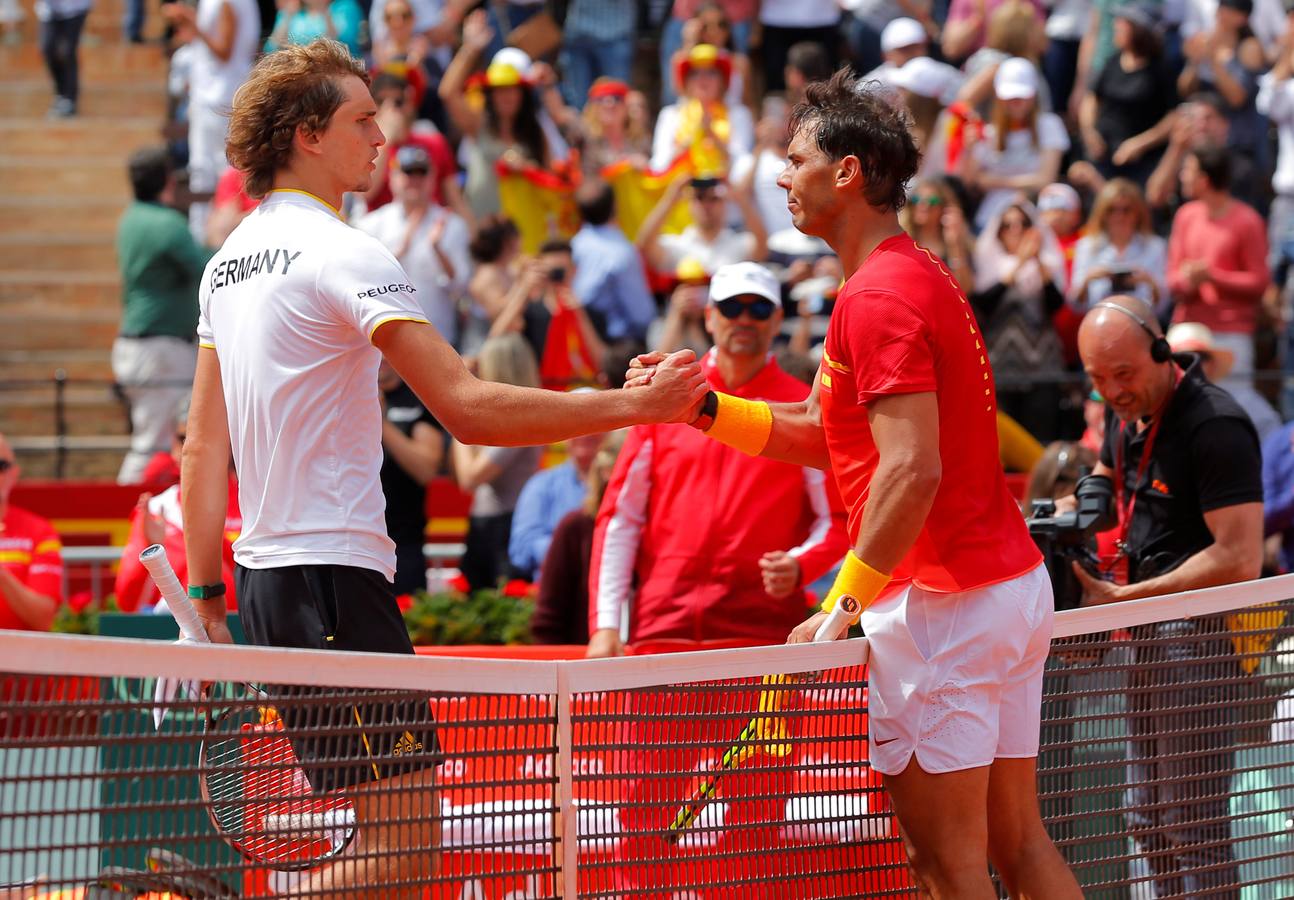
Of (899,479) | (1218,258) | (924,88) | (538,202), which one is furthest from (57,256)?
(899,479)

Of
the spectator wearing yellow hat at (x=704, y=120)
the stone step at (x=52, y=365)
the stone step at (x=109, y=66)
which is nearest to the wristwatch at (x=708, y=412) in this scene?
the spectator wearing yellow hat at (x=704, y=120)

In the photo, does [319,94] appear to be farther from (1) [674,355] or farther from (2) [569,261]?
(2) [569,261]

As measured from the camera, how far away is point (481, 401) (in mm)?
4176

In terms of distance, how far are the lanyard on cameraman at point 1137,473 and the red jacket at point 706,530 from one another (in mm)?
939

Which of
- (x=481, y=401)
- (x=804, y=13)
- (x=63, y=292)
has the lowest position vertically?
(x=63, y=292)

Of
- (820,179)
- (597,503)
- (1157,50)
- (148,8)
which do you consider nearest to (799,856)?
(820,179)

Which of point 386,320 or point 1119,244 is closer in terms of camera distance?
point 386,320

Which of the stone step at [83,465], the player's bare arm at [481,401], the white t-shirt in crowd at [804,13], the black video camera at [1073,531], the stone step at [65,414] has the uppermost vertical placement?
the white t-shirt in crowd at [804,13]

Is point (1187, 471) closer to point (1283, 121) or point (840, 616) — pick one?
point (840, 616)

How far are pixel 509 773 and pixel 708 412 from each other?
1.30m

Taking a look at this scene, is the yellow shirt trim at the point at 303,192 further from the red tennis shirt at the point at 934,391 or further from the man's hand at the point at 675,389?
the red tennis shirt at the point at 934,391

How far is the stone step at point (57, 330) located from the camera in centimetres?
1477

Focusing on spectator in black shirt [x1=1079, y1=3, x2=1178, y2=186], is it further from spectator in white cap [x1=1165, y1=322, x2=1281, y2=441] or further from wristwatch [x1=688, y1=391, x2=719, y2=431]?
wristwatch [x1=688, y1=391, x2=719, y2=431]

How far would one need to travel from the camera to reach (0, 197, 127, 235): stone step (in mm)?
15664
